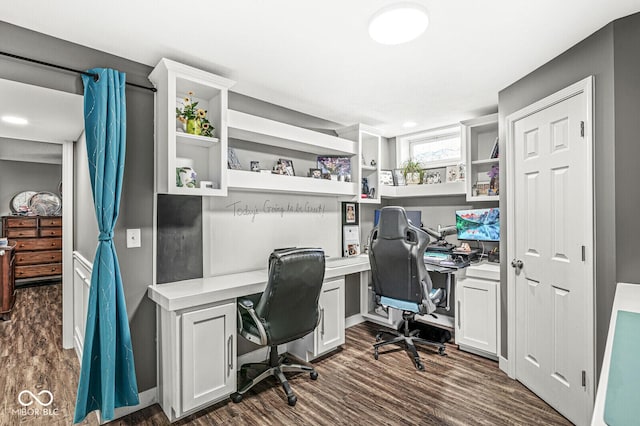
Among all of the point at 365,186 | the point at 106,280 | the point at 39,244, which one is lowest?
the point at 39,244

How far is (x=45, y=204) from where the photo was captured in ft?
20.6

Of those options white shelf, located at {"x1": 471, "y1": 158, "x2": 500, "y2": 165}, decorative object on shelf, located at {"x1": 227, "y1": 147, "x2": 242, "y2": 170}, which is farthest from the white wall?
white shelf, located at {"x1": 471, "y1": 158, "x2": 500, "y2": 165}

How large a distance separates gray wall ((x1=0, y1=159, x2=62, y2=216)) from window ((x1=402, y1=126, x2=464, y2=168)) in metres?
6.74

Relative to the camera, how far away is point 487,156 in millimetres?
3580

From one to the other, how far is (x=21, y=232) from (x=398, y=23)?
7.18 metres

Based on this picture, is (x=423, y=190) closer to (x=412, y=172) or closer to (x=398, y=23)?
(x=412, y=172)

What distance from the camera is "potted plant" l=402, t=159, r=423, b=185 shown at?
4078 mm

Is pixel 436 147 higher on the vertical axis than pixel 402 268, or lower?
higher

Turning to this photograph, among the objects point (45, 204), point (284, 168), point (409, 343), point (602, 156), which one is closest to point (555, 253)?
point (602, 156)

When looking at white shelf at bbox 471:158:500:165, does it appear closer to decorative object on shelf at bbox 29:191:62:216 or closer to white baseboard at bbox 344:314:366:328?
white baseboard at bbox 344:314:366:328

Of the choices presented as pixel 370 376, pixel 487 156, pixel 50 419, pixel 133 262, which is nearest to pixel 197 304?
pixel 133 262

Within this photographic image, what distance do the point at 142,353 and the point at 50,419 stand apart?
0.63 metres

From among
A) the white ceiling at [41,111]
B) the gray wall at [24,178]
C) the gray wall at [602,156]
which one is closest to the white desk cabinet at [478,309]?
the gray wall at [602,156]

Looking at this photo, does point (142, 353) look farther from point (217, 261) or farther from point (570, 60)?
point (570, 60)
